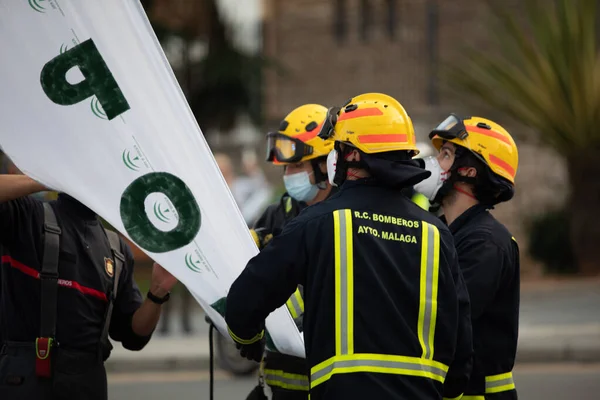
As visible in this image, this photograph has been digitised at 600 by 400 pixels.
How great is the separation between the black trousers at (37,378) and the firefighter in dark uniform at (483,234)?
163cm

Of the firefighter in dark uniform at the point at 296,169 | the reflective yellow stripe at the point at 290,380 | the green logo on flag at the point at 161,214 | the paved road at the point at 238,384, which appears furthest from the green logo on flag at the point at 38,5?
the paved road at the point at 238,384

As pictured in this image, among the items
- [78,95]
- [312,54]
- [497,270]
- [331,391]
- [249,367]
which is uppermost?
[78,95]

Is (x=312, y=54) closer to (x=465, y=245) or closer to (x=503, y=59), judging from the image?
(x=503, y=59)

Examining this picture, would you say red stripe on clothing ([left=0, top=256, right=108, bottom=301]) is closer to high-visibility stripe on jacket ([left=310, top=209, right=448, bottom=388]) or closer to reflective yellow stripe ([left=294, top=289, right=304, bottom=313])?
reflective yellow stripe ([left=294, top=289, right=304, bottom=313])

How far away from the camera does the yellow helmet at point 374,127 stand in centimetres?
414

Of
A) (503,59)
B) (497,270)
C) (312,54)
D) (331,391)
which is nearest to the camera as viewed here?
(331,391)

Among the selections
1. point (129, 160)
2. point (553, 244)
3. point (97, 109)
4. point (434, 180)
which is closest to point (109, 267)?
point (129, 160)

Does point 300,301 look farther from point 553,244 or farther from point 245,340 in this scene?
point 553,244

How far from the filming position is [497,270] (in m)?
4.79

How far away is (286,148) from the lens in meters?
5.98

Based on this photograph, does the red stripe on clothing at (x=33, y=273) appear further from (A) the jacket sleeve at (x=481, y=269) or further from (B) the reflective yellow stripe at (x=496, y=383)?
(B) the reflective yellow stripe at (x=496, y=383)

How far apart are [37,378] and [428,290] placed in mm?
1665

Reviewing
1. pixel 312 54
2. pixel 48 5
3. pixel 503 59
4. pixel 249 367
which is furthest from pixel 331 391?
pixel 312 54

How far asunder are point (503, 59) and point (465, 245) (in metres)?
13.4
